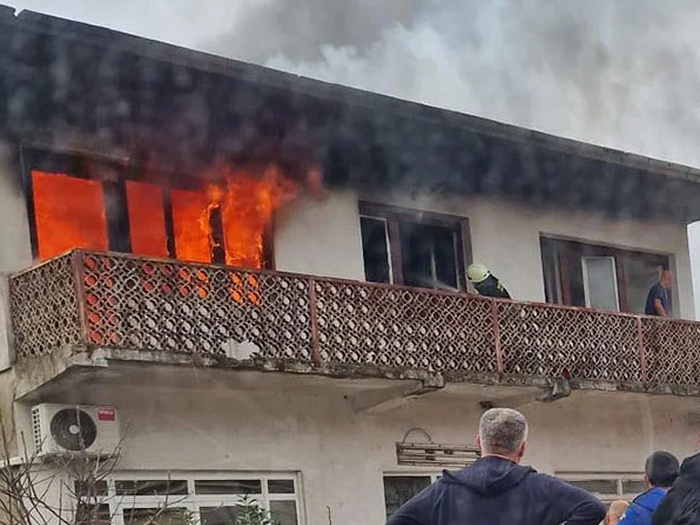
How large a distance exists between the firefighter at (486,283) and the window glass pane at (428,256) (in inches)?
25.2

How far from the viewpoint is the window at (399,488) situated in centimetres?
1416

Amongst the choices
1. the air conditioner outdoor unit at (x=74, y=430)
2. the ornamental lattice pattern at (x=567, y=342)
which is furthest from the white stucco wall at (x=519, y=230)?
the air conditioner outdoor unit at (x=74, y=430)

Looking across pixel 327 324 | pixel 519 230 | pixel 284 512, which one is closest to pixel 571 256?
pixel 519 230

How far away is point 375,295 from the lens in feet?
44.0

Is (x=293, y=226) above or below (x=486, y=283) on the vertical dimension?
above

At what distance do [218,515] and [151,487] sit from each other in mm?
769

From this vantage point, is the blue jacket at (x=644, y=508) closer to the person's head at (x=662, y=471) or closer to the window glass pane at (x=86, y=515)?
the person's head at (x=662, y=471)

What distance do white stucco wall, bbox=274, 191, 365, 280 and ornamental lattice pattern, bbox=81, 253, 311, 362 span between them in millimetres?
1360

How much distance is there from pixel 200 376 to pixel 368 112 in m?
3.70

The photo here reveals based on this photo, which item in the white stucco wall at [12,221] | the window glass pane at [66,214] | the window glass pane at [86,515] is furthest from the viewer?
the window glass pane at [66,214]

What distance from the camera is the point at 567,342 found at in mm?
15391

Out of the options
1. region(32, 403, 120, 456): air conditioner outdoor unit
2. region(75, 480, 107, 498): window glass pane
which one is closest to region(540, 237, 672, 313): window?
region(32, 403, 120, 456): air conditioner outdoor unit

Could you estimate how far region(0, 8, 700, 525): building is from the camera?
11617 mm

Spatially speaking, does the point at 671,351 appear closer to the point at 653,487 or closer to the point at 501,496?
the point at 653,487
